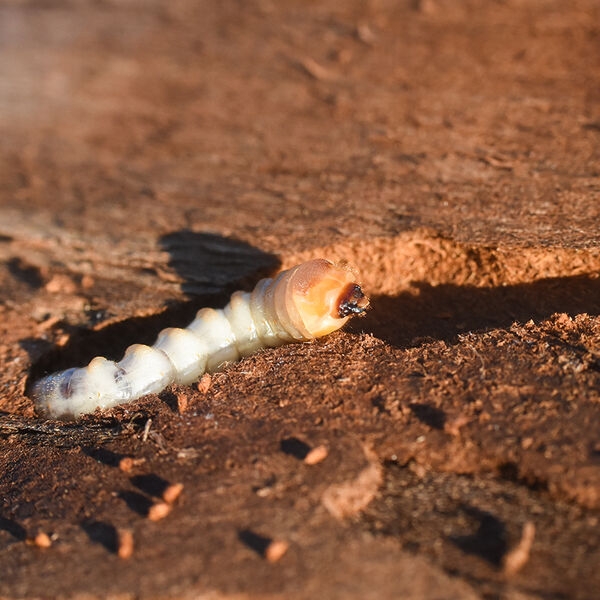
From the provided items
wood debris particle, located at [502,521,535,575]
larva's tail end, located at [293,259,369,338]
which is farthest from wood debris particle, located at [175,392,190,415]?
wood debris particle, located at [502,521,535,575]

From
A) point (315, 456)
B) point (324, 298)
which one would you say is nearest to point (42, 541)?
point (315, 456)

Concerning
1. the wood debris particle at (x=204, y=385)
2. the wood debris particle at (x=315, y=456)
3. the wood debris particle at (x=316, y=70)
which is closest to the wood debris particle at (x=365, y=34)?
the wood debris particle at (x=316, y=70)

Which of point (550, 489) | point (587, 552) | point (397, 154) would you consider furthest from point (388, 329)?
point (587, 552)

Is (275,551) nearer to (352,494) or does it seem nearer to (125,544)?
(352,494)

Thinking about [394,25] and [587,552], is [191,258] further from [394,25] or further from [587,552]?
[587,552]

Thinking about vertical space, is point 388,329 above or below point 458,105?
below

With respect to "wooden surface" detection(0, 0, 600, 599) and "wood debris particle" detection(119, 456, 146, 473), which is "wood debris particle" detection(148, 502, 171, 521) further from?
"wood debris particle" detection(119, 456, 146, 473)
